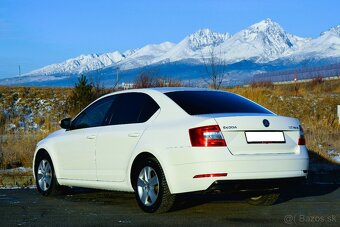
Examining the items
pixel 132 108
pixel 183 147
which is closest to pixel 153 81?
pixel 132 108

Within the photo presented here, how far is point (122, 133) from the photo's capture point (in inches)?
319

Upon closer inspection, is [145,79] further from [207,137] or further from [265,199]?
[207,137]

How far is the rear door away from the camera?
795 cm

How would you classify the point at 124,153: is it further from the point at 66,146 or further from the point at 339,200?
the point at 339,200

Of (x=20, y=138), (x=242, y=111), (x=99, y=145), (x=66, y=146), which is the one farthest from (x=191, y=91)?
(x=20, y=138)

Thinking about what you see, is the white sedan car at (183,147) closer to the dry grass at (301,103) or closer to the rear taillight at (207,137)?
the rear taillight at (207,137)

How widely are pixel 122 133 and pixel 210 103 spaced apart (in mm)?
1157

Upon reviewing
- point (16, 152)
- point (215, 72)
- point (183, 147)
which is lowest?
point (16, 152)

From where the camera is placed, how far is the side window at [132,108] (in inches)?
316

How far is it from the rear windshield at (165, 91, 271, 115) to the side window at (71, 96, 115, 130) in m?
1.15

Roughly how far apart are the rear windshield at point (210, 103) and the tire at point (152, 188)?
79 cm

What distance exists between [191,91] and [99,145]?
139 cm

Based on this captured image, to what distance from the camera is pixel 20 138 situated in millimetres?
14922

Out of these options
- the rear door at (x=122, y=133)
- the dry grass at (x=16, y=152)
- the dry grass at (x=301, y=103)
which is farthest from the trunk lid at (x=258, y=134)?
the dry grass at (x=301, y=103)
